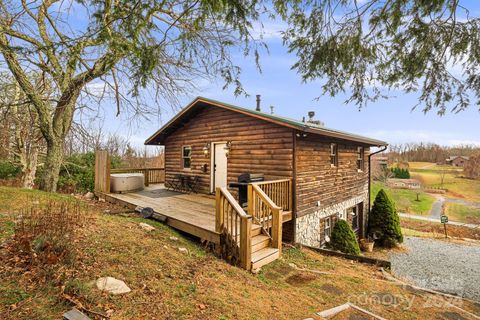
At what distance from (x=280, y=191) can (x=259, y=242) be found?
6.01 feet

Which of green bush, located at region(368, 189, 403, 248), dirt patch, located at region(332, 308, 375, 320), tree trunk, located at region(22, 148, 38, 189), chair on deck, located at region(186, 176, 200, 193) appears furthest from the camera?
green bush, located at region(368, 189, 403, 248)

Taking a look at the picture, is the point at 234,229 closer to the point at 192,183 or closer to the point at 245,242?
the point at 245,242

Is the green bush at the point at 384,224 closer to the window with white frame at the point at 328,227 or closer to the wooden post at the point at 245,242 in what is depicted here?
the window with white frame at the point at 328,227

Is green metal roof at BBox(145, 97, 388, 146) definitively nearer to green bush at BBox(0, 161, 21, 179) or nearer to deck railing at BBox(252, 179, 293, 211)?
deck railing at BBox(252, 179, 293, 211)

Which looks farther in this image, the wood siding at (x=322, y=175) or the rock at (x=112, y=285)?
the wood siding at (x=322, y=175)

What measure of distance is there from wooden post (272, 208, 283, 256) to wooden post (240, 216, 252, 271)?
0.95 metres

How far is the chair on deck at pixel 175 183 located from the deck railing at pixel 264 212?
18.1 feet

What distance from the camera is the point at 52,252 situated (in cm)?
327

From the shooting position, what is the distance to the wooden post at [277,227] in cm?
547

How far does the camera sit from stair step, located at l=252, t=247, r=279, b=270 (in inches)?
192

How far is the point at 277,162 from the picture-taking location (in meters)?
7.45

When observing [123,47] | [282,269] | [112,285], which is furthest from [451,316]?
[123,47]

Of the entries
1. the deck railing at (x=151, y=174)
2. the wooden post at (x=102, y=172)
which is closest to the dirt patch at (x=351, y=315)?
the wooden post at (x=102, y=172)

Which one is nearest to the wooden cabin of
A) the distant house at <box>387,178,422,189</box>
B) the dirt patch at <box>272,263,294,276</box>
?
the dirt patch at <box>272,263,294,276</box>
